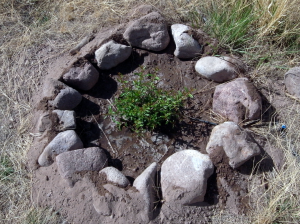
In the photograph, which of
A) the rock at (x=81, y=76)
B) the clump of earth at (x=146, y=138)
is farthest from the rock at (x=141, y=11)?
the rock at (x=81, y=76)

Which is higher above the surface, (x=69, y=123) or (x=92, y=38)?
(x=92, y=38)

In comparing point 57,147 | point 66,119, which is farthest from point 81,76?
point 57,147

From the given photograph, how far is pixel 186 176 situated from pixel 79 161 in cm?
88

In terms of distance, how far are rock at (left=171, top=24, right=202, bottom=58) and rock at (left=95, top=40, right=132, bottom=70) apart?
52cm

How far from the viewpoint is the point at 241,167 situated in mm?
2555

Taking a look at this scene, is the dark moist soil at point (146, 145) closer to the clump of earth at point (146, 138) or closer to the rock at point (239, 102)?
the clump of earth at point (146, 138)

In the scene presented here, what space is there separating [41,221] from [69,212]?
0.75 ft

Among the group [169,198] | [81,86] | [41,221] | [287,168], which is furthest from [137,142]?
[287,168]

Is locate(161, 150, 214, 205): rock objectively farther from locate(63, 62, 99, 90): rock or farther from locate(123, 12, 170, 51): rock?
locate(123, 12, 170, 51): rock

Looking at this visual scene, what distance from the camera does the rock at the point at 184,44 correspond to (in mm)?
3186

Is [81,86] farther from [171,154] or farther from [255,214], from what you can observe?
[255,214]

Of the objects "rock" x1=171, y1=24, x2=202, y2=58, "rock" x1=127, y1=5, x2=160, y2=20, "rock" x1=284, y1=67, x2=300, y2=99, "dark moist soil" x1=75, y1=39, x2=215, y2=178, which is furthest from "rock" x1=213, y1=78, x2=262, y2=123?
"rock" x1=127, y1=5, x2=160, y2=20

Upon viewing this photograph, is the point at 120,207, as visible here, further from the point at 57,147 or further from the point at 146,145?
the point at 57,147

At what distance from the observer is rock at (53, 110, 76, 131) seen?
2.74 metres
